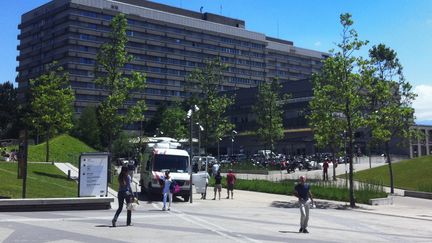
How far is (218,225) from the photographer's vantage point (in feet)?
51.5

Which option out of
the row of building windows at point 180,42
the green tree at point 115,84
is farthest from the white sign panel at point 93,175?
the row of building windows at point 180,42

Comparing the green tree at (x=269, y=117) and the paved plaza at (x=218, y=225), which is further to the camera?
the green tree at (x=269, y=117)

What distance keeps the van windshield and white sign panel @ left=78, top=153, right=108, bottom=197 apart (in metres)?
3.86

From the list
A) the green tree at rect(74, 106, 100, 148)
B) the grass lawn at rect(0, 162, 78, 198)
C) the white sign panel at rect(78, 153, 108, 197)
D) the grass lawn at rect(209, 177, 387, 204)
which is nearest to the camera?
the grass lawn at rect(0, 162, 78, 198)

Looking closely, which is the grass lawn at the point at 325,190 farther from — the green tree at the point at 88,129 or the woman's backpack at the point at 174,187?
the green tree at the point at 88,129

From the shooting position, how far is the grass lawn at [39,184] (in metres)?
21.4

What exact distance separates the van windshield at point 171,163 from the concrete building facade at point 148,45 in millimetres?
79968

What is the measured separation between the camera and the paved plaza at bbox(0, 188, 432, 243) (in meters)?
12.6

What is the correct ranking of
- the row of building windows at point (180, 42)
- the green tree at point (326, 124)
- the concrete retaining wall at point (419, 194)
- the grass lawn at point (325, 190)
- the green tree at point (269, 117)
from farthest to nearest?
the row of building windows at point (180, 42)
the green tree at point (269, 117)
the concrete retaining wall at point (419, 194)
the grass lawn at point (325, 190)
the green tree at point (326, 124)

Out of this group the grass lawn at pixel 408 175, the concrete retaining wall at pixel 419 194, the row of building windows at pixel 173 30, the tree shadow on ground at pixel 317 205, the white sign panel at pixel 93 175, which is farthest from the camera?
the row of building windows at pixel 173 30

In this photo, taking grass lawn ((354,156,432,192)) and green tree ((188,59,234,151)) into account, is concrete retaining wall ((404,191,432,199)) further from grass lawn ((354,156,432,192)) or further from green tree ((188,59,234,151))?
green tree ((188,59,234,151))

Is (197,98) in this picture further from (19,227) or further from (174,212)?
(19,227)

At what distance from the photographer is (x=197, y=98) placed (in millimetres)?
45844

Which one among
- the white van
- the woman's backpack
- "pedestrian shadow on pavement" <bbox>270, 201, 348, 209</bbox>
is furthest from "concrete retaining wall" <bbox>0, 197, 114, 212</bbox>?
"pedestrian shadow on pavement" <bbox>270, 201, 348, 209</bbox>
